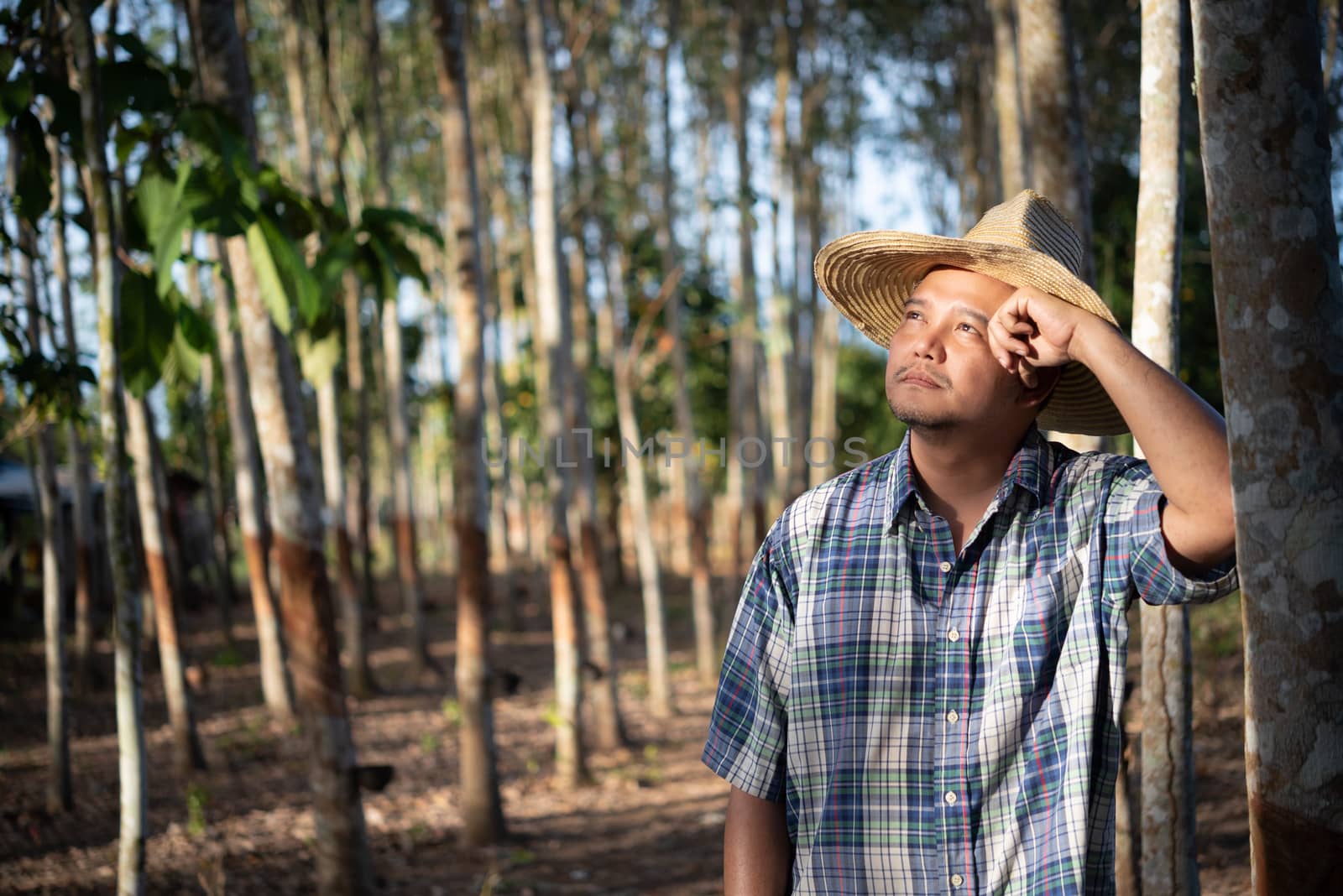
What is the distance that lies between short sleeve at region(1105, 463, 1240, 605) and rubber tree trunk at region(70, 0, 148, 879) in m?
3.06

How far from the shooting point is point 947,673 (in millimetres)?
1827

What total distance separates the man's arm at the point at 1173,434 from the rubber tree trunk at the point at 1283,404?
86 mm

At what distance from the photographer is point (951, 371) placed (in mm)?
1893

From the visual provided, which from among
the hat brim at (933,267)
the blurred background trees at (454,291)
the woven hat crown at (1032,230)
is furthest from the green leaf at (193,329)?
the woven hat crown at (1032,230)

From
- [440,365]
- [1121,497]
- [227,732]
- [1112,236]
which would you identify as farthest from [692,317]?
[1121,497]

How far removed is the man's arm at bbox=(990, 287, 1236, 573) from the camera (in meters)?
1.67

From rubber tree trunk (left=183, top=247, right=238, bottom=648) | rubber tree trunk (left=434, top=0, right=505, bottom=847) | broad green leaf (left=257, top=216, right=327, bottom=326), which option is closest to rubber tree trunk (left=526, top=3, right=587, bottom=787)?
rubber tree trunk (left=434, top=0, right=505, bottom=847)

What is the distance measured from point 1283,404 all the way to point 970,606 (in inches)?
21.9

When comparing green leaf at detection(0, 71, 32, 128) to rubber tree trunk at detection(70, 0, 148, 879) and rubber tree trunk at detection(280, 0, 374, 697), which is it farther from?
rubber tree trunk at detection(280, 0, 374, 697)

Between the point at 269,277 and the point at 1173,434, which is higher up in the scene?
the point at 269,277

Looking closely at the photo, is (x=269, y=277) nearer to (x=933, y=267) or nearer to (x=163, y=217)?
(x=163, y=217)

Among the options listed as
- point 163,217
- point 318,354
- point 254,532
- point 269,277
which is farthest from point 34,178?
point 254,532

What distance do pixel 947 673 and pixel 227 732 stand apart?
343 inches

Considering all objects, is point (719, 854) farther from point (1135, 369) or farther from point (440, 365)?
point (440, 365)
